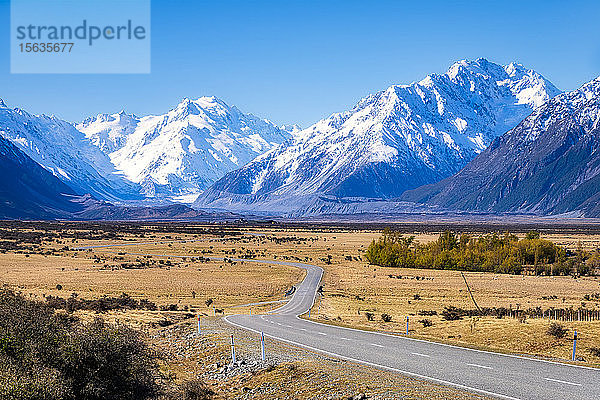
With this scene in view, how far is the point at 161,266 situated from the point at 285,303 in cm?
4373

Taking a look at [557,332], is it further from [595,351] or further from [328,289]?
[328,289]

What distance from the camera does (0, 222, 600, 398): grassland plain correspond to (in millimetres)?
32312

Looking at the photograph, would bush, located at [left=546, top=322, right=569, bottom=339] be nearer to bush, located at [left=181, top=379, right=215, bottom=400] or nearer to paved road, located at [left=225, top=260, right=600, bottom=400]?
paved road, located at [left=225, top=260, right=600, bottom=400]

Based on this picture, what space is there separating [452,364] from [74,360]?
14.7 meters

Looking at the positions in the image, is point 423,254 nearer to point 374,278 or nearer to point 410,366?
point 374,278

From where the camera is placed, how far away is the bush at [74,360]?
17875 millimetres

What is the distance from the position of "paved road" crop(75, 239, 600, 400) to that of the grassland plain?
7.53 ft

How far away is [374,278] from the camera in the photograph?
79375 millimetres

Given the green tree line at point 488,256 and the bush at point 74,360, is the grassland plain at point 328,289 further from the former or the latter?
the bush at point 74,360

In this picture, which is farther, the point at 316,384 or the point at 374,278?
the point at 374,278

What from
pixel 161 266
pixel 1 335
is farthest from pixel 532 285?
pixel 1 335

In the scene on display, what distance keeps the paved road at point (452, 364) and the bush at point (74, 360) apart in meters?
9.78

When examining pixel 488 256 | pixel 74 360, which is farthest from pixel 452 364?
pixel 488 256

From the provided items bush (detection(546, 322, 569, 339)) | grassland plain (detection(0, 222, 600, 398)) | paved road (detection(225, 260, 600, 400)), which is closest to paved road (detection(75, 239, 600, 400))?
paved road (detection(225, 260, 600, 400))
